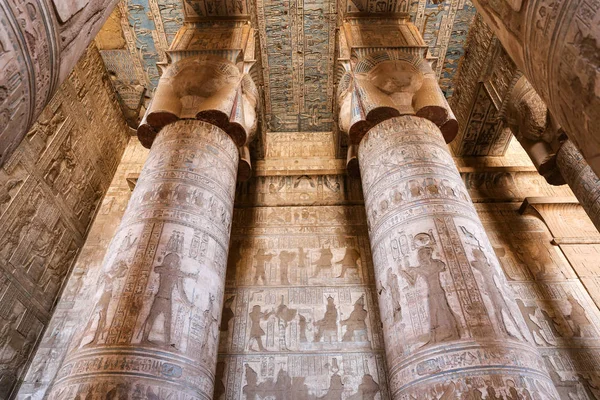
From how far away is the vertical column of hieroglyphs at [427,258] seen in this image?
8.14 feet

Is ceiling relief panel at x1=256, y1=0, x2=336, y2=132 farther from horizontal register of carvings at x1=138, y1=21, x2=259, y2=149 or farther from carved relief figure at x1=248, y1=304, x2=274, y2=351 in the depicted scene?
carved relief figure at x1=248, y1=304, x2=274, y2=351

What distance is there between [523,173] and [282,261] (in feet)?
14.6

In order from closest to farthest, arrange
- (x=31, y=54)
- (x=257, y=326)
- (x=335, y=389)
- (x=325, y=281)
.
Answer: (x=31, y=54)
(x=335, y=389)
(x=257, y=326)
(x=325, y=281)

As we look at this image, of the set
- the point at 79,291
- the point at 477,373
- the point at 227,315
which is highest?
the point at 79,291

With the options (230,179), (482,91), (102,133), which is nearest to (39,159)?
(102,133)

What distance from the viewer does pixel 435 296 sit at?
2803mm

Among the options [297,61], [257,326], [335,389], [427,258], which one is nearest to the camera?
[427,258]

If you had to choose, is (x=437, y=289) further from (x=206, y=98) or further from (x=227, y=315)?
(x=206, y=98)

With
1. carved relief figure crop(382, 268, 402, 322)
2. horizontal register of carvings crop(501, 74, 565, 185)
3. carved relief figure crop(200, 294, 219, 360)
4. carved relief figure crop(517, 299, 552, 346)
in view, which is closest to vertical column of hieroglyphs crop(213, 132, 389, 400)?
carved relief figure crop(200, 294, 219, 360)

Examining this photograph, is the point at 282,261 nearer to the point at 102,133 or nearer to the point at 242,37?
the point at 242,37

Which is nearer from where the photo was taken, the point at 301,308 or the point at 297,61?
the point at 301,308

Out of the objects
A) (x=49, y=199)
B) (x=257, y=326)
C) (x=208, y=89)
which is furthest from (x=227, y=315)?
(x=49, y=199)

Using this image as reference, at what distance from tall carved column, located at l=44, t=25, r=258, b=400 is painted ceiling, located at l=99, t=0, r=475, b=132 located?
2.06m

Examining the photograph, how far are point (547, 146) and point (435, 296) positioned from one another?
3.57 m
